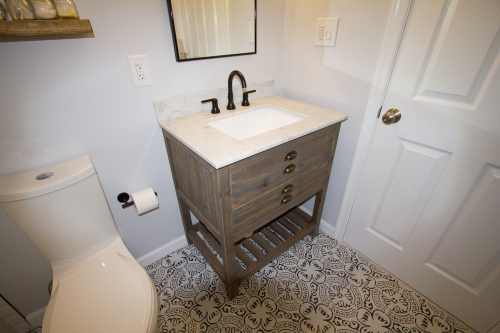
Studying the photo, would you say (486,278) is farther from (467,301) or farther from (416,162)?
(416,162)

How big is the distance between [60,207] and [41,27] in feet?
2.05

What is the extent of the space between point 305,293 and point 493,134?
1116 millimetres

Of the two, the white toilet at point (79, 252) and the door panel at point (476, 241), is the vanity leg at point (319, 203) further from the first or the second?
the white toilet at point (79, 252)

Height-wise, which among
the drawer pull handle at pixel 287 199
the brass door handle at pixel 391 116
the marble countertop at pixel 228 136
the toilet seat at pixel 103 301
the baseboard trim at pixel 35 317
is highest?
the brass door handle at pixel 391 116

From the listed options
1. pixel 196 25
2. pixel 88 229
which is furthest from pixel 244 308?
pixel 196 25

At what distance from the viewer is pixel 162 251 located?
1485mm

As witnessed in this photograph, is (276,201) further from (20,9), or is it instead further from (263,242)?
(20,9)

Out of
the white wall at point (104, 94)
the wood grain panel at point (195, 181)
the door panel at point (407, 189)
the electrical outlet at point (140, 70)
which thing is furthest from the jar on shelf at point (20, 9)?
the door panel at point (407, 189)

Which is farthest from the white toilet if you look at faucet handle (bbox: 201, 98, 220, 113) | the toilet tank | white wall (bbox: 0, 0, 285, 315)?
faucet handle (bbox: 201, 98, 220, 113)

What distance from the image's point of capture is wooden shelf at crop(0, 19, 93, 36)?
0.63 meters

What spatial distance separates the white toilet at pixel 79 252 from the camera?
798 millimetres

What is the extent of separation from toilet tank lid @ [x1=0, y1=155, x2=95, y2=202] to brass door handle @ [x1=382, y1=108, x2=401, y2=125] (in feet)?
4.35

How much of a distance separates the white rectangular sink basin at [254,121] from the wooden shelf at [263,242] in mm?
655

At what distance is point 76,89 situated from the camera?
0.90 metres
